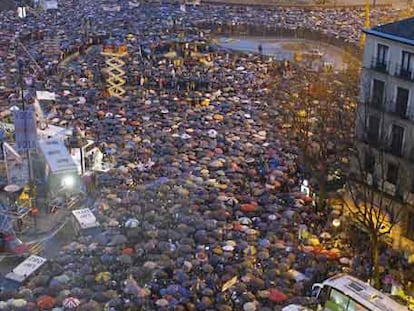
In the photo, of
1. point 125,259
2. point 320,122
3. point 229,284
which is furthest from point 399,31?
point 125,259

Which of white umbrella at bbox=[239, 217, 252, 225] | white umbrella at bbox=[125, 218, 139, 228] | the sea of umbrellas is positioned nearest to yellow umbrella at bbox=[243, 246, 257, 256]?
the sea of umbrellas

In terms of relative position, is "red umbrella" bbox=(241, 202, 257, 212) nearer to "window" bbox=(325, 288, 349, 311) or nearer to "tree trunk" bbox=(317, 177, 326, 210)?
"tree trunk" bbox=(317, 177, 326, 210)

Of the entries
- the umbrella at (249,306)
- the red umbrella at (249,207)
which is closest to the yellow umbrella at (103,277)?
the umbrella at (249,306)

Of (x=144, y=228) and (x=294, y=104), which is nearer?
(x=144, y=228)

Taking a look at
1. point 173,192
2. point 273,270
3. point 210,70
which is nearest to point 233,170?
point 173,192

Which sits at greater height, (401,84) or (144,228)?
(401,84)

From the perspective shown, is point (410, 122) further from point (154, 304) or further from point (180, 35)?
point (180, 35)
